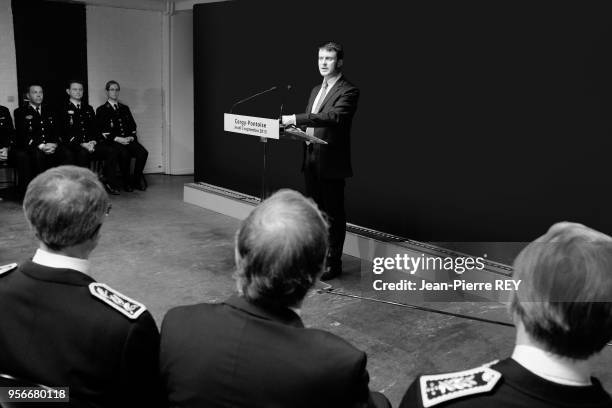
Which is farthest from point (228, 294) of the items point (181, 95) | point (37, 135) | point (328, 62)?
point (181, 95)

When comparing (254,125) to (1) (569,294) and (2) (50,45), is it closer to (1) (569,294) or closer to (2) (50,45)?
(1) (569,294)

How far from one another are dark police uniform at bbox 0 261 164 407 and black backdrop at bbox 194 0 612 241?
327 cm

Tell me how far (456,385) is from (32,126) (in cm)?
703

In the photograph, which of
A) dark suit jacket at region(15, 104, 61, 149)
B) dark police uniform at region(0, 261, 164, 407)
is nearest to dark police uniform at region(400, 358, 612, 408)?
dark police uniform at region(0, 261, 164, 407)

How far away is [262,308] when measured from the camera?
1.38 metres

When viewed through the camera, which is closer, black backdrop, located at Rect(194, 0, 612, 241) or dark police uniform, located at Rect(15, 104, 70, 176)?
black backdrop, located at Rect(194, 0, 612, 241)

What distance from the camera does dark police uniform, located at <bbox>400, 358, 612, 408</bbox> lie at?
1.07 metres

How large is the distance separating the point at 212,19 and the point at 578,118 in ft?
14.6

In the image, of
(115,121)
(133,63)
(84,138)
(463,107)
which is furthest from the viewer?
(133,63)

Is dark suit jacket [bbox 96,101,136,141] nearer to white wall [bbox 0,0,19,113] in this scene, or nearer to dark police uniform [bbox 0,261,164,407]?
white wall [bbox 0,0,19,113]

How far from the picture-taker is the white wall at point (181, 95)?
339 inches

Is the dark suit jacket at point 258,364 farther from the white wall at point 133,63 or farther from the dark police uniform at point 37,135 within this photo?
the white wall at point 133,63

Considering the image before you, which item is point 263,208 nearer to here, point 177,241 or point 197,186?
point 177,241

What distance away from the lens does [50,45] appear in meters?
7.77
